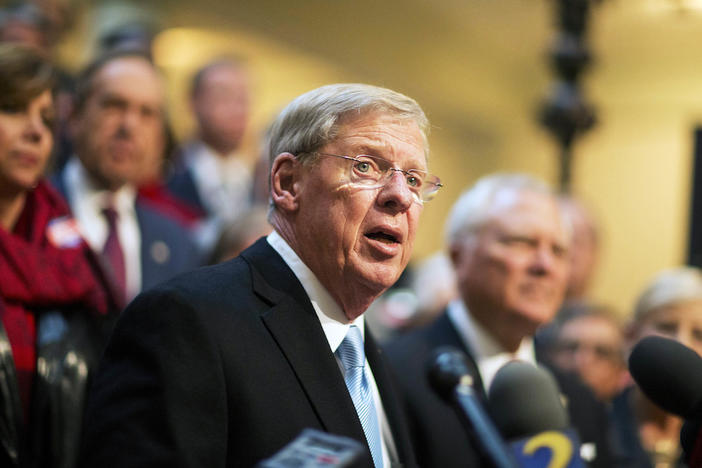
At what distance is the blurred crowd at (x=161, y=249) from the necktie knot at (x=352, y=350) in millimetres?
834

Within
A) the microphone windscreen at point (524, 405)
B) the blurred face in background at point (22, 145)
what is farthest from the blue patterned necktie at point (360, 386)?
the blurred face in background at point (22, 145)

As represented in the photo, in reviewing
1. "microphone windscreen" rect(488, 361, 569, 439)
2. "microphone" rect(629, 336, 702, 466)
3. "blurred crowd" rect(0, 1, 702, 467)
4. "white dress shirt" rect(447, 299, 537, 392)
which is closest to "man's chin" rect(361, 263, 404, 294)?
"microphone windscreen" rect(488, 361, 569, 439)

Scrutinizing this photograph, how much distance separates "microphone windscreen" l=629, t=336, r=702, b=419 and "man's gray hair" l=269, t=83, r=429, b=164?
2.44 feet

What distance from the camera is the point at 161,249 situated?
3637 mm

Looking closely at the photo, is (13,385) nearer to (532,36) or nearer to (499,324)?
(499,324)

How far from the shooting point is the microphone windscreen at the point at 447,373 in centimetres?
192

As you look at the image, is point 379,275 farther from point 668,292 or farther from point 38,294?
point 668,292

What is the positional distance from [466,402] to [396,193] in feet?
1.82

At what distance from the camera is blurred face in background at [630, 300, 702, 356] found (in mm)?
3777

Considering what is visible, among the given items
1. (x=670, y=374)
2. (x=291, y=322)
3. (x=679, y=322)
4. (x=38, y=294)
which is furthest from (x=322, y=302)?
(x=679, y=322)

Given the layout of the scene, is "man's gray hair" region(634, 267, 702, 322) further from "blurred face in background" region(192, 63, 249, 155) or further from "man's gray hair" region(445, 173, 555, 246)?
"blurred face in background" region(192, 63, 249, 155)

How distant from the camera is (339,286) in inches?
87.8

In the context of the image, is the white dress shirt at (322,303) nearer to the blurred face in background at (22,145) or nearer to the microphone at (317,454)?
the microphone at (317,454)

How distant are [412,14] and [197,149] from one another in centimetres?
546
